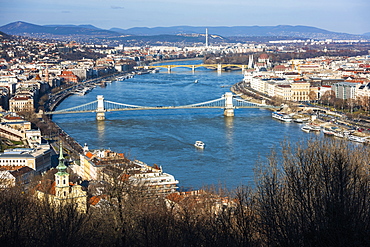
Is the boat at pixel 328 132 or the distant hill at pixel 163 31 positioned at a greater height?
the distant hill at pixel 163 31

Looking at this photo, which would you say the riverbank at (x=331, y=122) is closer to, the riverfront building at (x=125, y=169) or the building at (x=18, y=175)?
the riverfront building at (x=125, y=169)

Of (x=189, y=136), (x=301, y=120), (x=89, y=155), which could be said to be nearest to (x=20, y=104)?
(x=189, y=136)

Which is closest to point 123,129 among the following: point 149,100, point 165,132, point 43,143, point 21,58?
point 165,132

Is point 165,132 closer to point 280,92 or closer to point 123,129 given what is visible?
point 123,129

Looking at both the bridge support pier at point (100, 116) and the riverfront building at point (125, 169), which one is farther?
the bridge support pier at point (100, 116)

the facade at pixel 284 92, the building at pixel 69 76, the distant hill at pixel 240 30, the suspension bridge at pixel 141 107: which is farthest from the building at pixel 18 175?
the distant hill at pixel 240 30

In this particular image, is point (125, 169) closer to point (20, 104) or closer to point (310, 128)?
point (310, 128)
